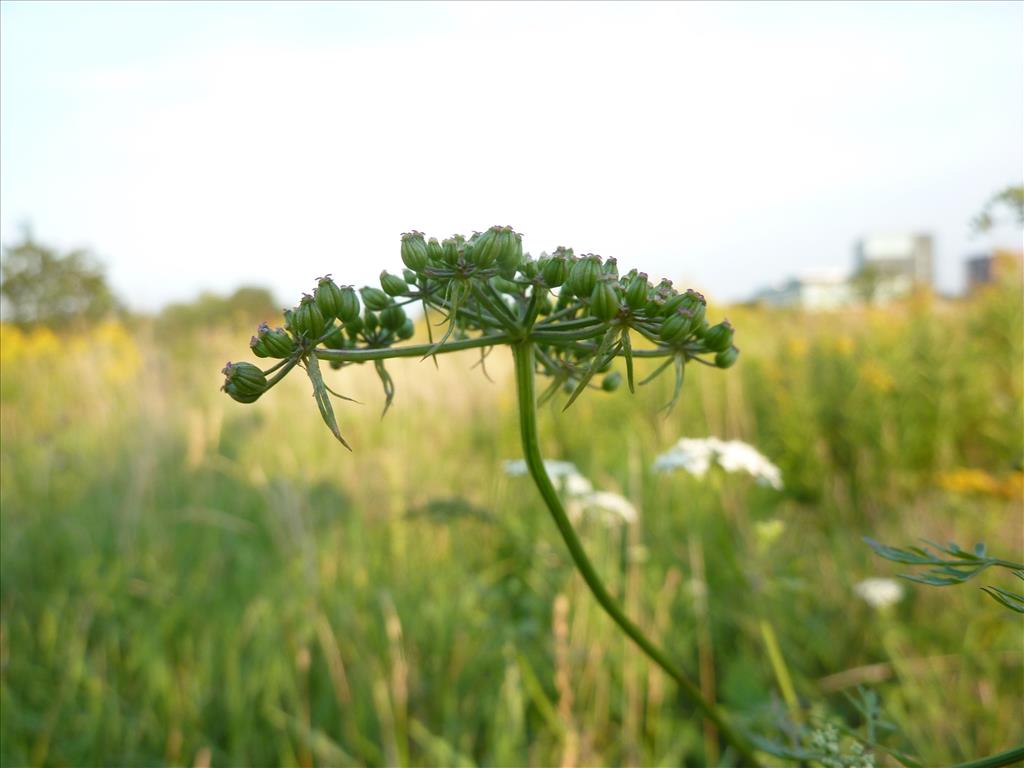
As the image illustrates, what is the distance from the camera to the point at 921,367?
6414mm

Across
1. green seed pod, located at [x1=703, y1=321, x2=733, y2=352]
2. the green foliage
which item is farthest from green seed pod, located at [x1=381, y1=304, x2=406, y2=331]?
the green foliage

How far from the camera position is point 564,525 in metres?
0.79

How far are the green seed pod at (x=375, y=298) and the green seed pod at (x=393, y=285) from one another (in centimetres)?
2

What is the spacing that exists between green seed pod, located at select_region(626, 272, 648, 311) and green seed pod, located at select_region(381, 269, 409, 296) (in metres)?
0.29

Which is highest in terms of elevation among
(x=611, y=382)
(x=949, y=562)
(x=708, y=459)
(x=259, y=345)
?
(x=259, y=345)

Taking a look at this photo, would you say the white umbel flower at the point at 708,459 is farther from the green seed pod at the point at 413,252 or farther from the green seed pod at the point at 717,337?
the green seed pod at the point at 413,252

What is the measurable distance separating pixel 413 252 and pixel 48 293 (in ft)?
54.6

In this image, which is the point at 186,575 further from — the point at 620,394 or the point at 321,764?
the point at 620,394

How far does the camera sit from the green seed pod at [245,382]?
839 millimetres

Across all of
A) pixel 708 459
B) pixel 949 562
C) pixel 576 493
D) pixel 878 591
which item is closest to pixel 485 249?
pixel 949 562

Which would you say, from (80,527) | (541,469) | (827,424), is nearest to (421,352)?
(541,469)

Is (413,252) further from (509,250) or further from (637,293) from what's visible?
(637,293)

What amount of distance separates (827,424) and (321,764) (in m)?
4.94

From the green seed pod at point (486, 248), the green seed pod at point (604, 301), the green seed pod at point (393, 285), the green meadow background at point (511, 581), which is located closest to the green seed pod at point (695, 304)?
the green seed pod at point (604, 301)
